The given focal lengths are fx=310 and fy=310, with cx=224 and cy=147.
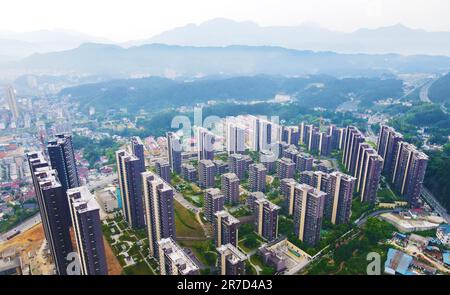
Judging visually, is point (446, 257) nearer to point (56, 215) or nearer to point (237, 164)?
point (237, 164)

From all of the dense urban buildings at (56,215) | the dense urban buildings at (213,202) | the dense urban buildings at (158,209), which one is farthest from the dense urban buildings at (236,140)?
the dense urban buildings at (56,215)

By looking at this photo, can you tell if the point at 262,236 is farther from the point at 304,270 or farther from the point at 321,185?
the point at 321,185

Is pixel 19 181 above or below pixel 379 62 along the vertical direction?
below

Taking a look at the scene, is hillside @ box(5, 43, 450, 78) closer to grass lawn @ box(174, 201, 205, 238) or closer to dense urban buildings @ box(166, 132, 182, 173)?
dense urban buildings @ box(166, 132, 182, 173)

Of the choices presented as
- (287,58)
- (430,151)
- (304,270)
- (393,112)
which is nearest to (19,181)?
(304,270)

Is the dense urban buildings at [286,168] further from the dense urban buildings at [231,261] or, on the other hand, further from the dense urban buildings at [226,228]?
the dense urban buildings at [231,261]

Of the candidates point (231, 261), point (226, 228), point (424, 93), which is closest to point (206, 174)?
point (226, 228)
